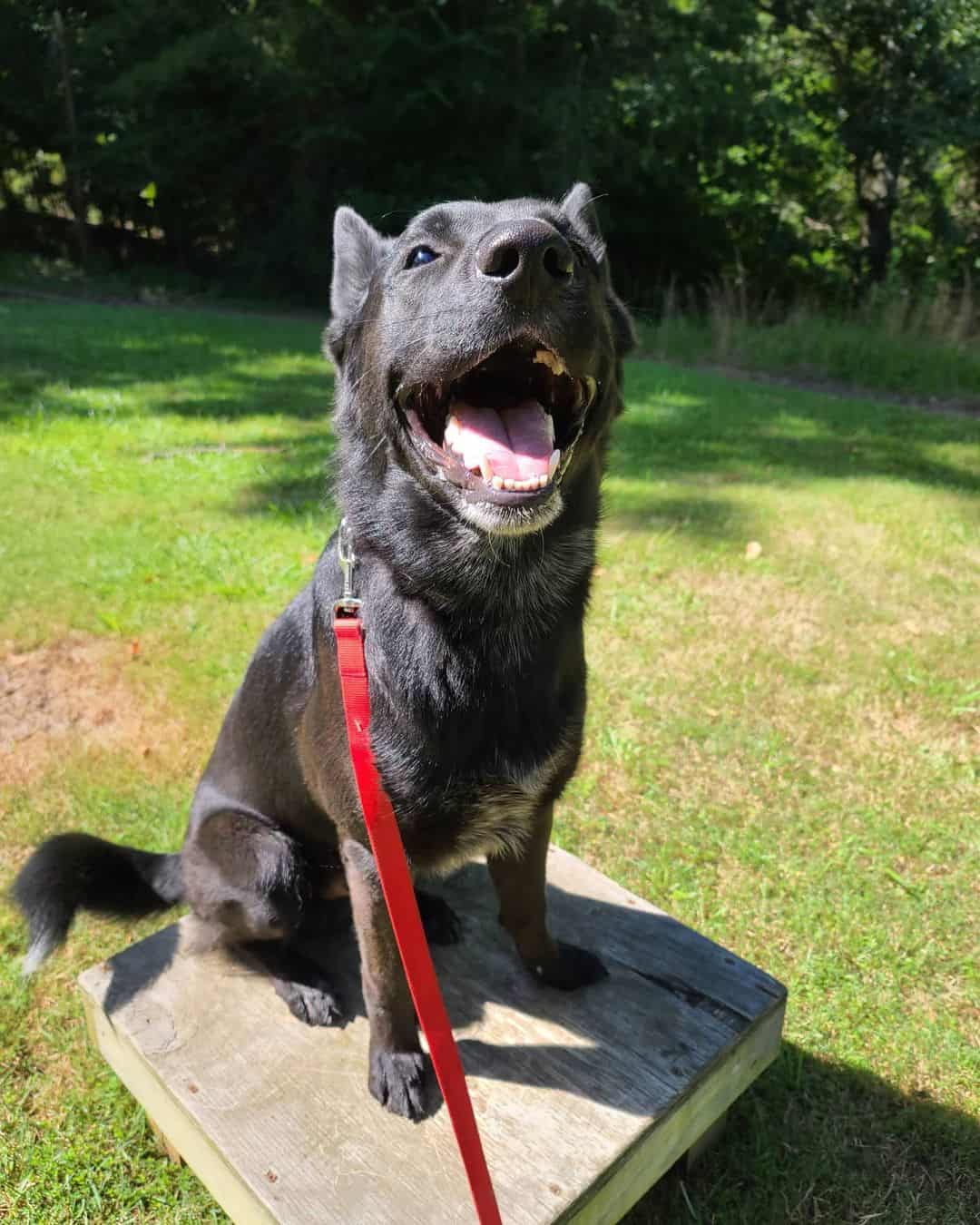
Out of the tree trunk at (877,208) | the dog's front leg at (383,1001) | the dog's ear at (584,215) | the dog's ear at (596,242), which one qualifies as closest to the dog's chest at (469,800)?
the dog's front leg at (383,1001)

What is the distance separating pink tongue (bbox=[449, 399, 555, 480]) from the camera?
5.18 ft

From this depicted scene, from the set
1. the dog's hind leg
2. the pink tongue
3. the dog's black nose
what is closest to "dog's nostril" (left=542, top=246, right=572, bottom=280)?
the dog's black nose

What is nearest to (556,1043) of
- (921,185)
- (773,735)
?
(773,735)

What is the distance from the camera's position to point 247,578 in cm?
450

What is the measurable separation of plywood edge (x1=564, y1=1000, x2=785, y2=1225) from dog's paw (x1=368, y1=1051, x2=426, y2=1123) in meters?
0.37

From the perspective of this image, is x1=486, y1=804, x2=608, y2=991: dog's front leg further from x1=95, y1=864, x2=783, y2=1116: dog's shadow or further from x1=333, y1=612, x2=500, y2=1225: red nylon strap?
x1=333, y1=612, x2=500, y2=1225: red nylon strap

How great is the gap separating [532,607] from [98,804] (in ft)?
6.67

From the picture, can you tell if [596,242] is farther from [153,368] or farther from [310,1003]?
[153,368]

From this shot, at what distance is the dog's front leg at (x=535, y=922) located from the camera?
1.99 metres

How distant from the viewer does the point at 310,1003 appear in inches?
79.1

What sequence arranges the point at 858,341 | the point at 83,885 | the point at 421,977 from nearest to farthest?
the point at 421,977 < the point at 83,885 < the point at 858,341

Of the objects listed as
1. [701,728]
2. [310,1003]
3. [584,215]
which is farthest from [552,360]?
[701,728]

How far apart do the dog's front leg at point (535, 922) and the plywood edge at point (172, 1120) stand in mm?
762

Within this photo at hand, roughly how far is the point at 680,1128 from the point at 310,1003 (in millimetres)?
855
